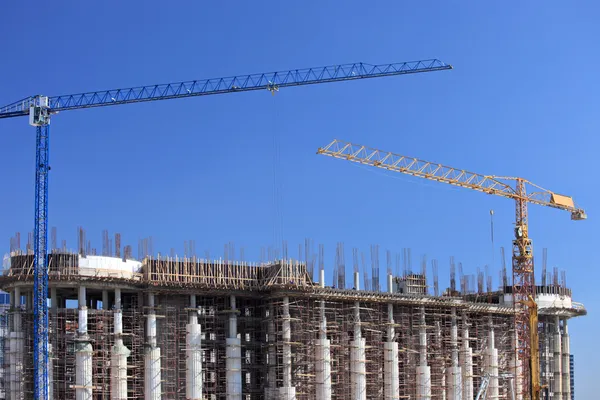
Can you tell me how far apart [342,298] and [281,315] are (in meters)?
8.93

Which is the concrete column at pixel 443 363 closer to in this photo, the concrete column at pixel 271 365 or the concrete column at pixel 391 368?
the concrete column at pixel 391 368

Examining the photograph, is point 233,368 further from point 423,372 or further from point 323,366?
point 423,372

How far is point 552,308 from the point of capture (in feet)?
539

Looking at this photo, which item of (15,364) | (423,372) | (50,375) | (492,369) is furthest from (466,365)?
(15,364)

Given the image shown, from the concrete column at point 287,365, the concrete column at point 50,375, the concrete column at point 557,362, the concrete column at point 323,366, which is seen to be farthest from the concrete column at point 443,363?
the concrete column at point 50,375

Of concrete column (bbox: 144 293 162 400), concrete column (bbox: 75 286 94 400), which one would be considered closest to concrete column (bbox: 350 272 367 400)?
concrete column (bbox: 144 293 162 400)

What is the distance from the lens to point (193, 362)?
4833 inches

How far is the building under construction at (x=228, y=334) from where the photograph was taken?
4715 inches

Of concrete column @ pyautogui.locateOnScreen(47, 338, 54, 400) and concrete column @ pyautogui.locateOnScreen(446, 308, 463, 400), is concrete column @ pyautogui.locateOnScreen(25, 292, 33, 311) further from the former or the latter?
concrete column @ pyautogui.locateOnScreen(446, 308, 463, 400)

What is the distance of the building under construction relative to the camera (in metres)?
120

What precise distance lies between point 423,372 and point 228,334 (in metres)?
28.6

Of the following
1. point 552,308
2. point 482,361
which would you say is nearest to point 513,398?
point 482,361

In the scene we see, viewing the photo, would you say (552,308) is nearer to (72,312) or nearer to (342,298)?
(342,298)

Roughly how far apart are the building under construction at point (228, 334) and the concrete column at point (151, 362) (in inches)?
4.6
